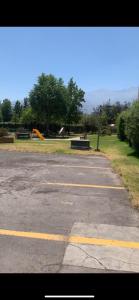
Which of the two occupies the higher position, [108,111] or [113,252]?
[108,111]

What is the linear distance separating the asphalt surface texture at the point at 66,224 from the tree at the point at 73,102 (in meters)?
46.9

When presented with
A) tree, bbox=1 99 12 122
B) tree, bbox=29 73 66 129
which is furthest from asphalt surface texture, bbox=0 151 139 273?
tree, bbox=1 99 12 122

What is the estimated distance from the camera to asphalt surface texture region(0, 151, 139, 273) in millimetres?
4691

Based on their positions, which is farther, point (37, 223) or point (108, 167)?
point (108, 167)

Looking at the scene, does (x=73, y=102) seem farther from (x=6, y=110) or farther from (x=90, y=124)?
(x=6, y=110)

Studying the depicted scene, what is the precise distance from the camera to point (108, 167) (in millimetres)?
14727

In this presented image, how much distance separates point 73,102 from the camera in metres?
58.8

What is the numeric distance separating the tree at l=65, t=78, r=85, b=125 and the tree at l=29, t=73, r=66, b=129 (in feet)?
22.8

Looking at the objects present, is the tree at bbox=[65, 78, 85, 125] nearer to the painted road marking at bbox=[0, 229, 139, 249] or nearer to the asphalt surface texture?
the asphalt surface texture

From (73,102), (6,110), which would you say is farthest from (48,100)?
(6,110)

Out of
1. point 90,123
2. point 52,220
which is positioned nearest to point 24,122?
point 90,123

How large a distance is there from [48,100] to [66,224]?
144 feet
